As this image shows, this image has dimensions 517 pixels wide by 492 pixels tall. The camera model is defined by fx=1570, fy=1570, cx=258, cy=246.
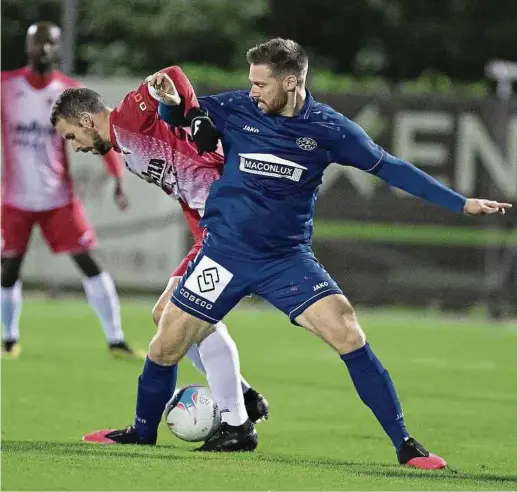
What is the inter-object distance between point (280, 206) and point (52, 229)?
5.97 meters

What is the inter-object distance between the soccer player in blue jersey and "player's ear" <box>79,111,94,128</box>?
588 millimetres

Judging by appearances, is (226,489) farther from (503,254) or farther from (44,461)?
(503,254)

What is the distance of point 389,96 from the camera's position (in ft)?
61.4

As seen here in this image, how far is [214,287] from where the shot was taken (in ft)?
26.1

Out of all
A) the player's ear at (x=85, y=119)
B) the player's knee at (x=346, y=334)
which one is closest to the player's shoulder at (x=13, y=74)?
the player's ear at (x=85, y=119)

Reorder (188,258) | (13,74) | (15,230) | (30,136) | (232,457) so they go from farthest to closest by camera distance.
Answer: (30,136) → (13,74) → (15,230) → (188,258) → (232,457)

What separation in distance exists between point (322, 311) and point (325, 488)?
110 cm

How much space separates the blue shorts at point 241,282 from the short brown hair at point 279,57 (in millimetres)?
952

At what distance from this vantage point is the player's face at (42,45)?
43.9 feet

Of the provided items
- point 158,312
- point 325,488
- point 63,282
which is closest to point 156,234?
point 63,282

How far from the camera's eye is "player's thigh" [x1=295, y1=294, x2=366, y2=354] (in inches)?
307

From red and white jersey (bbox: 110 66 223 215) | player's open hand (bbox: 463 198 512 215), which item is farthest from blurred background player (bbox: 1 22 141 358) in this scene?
player's open hand (bbox: 463 198 512 215)

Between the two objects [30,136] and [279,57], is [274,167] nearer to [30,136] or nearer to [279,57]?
[279,57]

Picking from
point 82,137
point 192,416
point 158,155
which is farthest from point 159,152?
point 192,416
